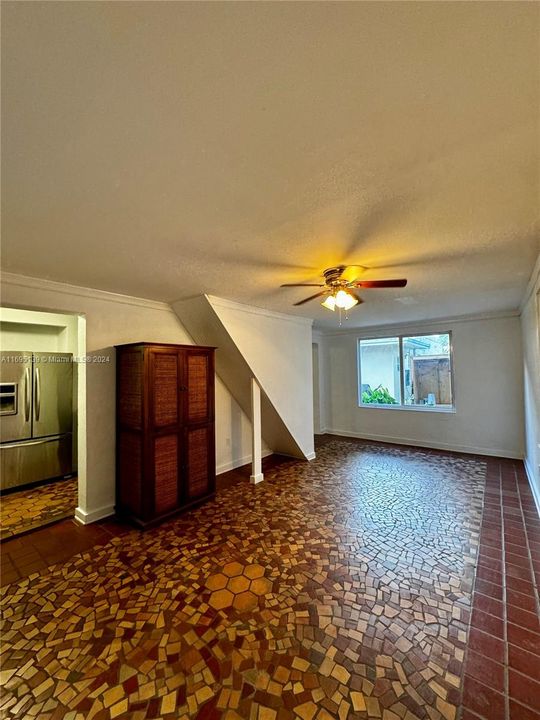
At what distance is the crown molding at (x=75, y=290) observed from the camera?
2578 millimetres

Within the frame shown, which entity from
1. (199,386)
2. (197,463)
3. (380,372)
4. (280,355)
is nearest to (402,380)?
(380,372)

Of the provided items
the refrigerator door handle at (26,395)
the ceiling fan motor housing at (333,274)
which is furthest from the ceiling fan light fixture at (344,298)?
the refrigerator door handle at (26,395)

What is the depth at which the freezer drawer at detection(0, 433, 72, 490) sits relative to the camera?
367 centimetres

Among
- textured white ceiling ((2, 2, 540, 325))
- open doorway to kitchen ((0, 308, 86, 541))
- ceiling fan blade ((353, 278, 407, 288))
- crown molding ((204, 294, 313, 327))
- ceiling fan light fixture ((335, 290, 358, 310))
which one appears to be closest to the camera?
textured white ceiling ((2, 2, 540, 325))

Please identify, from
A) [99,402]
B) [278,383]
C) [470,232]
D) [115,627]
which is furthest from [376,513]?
[99,402]

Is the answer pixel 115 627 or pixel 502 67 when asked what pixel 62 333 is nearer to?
pixel 115 627

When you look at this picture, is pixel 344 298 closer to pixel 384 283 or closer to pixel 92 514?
pixel 384 283

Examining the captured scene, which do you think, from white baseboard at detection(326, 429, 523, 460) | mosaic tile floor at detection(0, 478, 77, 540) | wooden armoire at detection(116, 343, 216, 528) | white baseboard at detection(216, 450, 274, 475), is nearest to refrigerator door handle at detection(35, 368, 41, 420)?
mosaic tile floor at detection(0, 478, 77, 540)

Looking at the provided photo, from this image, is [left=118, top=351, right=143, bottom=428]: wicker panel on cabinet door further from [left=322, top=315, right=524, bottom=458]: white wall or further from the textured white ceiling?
[left=322, top=315, right=524, bottom=458]: white wall

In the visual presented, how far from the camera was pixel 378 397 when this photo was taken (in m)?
6.16

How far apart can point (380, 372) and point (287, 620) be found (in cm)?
513

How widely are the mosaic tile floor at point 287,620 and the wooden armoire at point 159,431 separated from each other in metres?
0.31

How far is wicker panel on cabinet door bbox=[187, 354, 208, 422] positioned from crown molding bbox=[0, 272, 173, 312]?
91 cm

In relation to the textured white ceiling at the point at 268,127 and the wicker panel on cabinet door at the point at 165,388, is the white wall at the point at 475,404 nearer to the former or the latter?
the textured white ceiling at the point at 268,127
